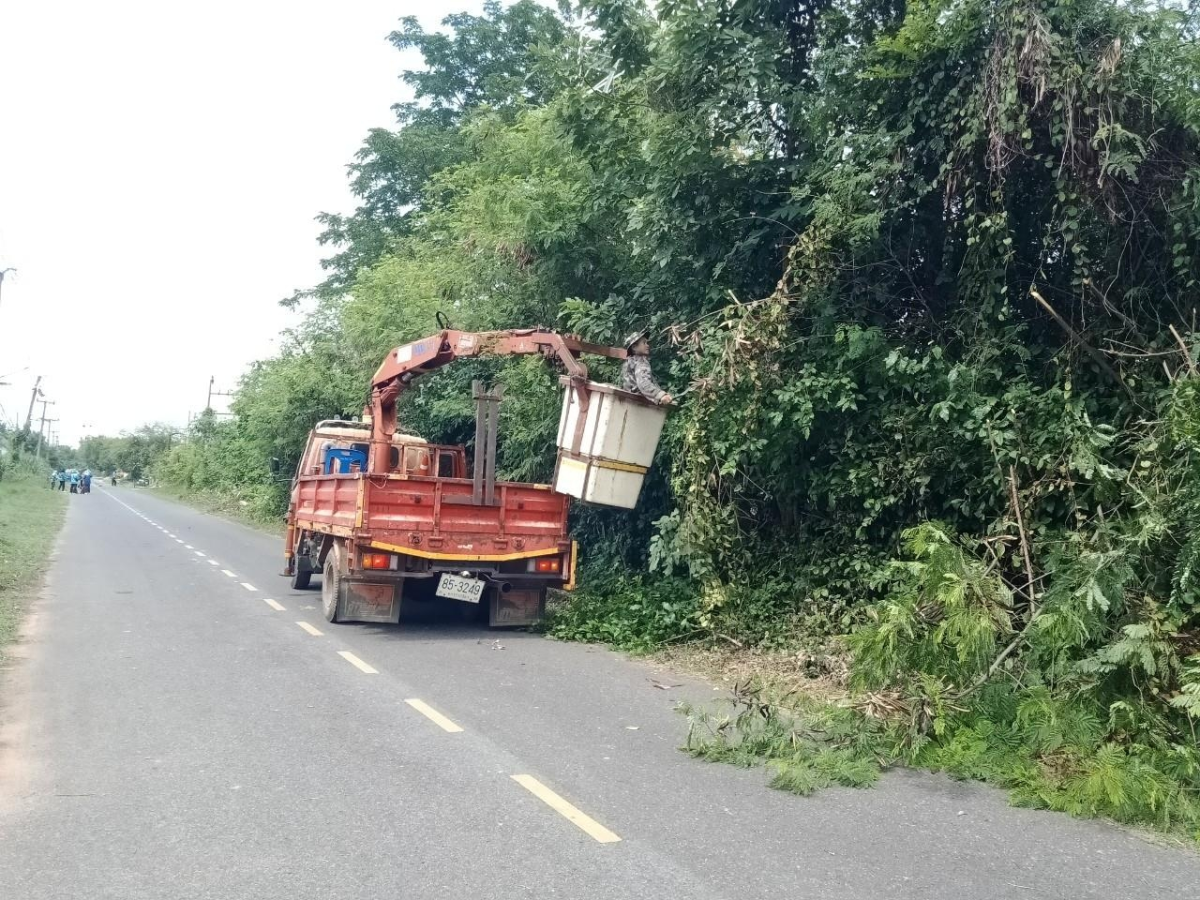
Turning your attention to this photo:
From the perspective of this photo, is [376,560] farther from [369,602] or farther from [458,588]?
[458,588]

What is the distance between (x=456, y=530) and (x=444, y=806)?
5978 mm

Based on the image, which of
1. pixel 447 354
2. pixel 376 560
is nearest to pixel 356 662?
pixel 376 560

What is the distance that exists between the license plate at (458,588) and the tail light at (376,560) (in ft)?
2.06

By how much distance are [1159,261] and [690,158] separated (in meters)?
4.39

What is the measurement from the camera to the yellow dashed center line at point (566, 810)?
16.8 ft

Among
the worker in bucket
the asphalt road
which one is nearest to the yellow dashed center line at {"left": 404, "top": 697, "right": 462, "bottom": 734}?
the asphalt road

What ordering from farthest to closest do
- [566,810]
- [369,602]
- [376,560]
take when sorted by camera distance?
[369,602] → [376,560] → [566,810]

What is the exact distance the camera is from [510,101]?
90.6 ft

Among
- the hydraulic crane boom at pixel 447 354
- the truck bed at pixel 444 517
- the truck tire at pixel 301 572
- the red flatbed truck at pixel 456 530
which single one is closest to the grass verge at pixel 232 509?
the truck tire at pixel 301 572

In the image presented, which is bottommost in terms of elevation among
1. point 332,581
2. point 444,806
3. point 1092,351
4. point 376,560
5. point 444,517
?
point 444,806

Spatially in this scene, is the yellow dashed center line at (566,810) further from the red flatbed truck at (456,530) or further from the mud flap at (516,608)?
the mud flap at (516,608)

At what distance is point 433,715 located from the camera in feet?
24.9

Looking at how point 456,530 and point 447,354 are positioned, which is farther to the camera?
point 447,354

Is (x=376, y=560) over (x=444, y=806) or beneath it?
over
